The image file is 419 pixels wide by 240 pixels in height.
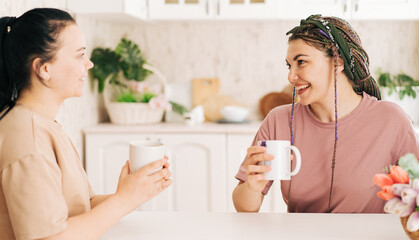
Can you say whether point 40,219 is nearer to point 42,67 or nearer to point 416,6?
point 42,67

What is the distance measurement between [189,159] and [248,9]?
1037 millimetres

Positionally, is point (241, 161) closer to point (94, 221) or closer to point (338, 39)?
point (338, 39)

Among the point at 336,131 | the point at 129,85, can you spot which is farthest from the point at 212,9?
the point at 336,131

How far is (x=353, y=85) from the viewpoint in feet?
4.75

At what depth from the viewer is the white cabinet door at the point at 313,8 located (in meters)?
2.70

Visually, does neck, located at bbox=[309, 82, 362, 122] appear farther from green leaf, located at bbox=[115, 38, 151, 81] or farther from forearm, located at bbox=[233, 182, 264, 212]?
green leaf, located at bbox=[115, 38, 151, 81]

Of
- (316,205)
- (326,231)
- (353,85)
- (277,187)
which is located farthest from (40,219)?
(277,187)

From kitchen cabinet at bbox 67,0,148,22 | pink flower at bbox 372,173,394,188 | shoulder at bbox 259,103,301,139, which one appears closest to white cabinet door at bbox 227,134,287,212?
kitchen cabinet at bbox 67,0,148,22

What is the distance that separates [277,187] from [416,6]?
1.45 m

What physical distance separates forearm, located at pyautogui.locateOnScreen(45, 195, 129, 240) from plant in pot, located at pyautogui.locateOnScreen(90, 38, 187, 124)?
184 centimetres

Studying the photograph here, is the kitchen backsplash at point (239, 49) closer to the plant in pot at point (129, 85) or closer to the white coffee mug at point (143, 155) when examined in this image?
the plant in pot at point (129, 85)

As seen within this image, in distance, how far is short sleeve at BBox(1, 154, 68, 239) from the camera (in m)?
0.81

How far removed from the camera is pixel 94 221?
2.98 ft

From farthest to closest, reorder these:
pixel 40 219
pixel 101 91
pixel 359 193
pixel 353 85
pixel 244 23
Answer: pixel 244 23, pixel 101 91, pixel 353 85, pixel 359 193, pixel 40 219
